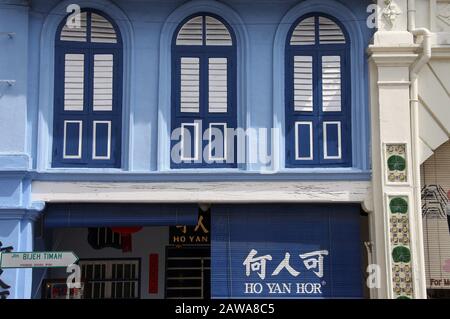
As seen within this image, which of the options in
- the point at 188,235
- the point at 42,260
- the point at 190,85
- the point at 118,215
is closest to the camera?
the point at 42,260

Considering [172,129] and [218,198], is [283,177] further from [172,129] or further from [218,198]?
[172,129]

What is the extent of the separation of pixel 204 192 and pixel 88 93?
2436mm

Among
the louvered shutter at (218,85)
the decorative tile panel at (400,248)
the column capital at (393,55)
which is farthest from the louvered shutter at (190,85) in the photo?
the decorative tile panel at (400,248)

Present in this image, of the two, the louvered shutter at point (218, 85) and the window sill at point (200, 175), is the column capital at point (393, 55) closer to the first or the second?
the window sill at point (200, 175)

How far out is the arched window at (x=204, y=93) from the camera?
1173cm

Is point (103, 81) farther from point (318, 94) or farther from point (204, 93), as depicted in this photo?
point (318, 94)

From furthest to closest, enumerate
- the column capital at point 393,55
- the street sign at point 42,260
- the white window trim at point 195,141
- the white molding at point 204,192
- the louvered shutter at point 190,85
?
1. the louvered shutter at point 190,85
2. the white window trim at point 195,141
3. the column capital at point 393,55
4. the white molding at point 204,192
5. the street sign at point 42,260

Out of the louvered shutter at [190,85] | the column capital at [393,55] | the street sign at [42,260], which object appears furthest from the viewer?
the louvered shutter at [190,85]

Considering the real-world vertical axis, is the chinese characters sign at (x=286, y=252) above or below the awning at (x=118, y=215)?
below

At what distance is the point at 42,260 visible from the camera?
10.6 m

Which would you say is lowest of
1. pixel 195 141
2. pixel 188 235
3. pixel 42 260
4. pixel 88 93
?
pixel 42 260

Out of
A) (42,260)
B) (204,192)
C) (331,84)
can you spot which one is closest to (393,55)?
(331,84)

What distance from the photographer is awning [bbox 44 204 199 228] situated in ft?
38.1

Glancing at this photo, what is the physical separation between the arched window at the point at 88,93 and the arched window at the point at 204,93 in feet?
3.13
